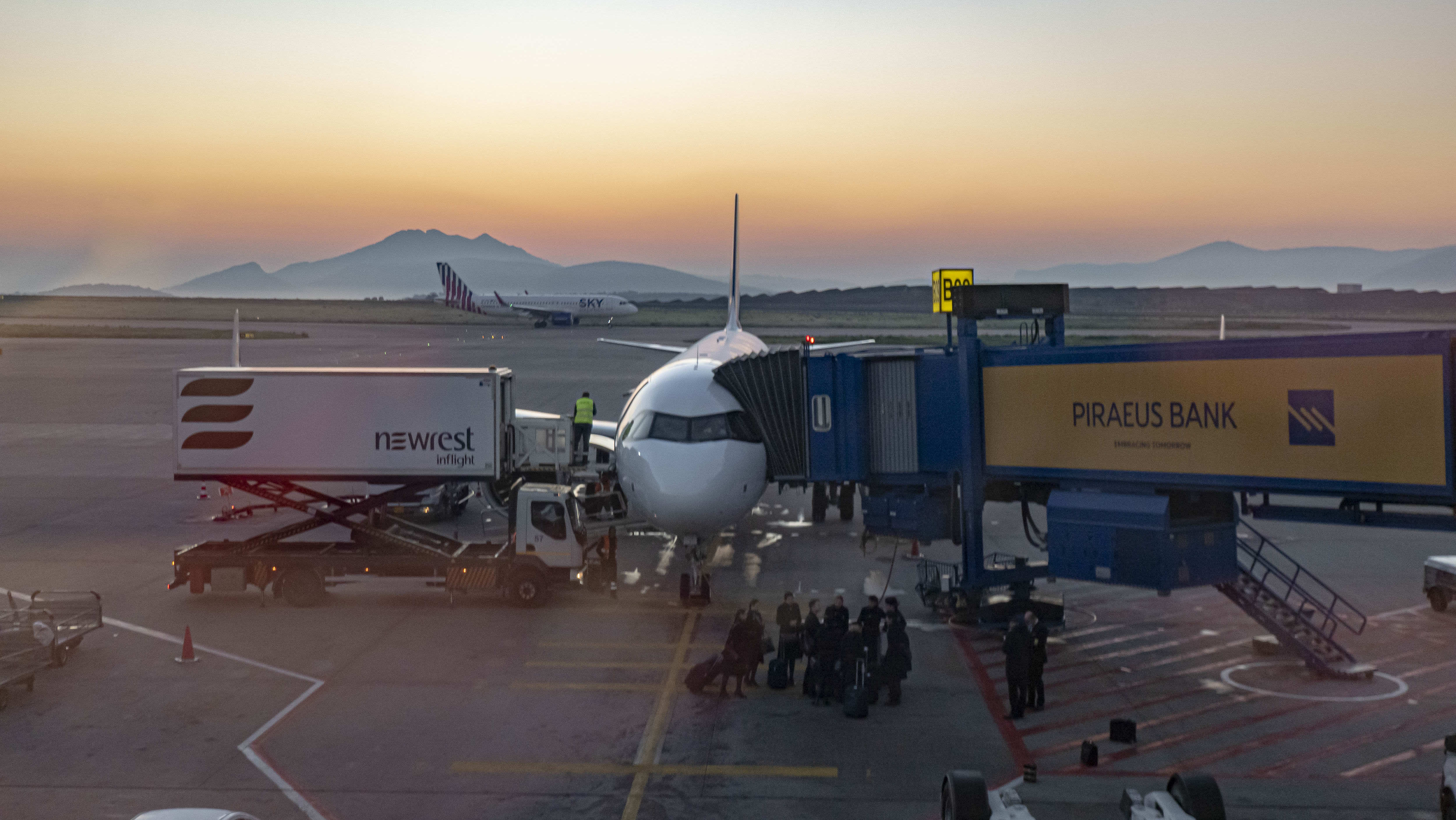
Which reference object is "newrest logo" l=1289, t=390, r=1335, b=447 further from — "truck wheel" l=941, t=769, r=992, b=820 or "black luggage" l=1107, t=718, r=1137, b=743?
"truck wheel" l=941, t=769, r=992, b=820

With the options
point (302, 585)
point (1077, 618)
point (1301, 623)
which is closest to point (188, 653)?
point (302, 585)

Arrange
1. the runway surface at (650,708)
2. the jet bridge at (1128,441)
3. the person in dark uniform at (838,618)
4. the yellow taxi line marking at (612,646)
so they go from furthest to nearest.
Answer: the yellow taxi line marking at (612,646) → the person in dark uniform at (838,618) → the jet bridge at (1128,441) → the runway surface at (650,708)

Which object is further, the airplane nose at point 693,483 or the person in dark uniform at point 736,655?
the airplane nose at point 693,483

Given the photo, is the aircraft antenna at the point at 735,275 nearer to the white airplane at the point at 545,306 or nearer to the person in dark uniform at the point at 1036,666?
the person in dark uniform at the point at 1036,666

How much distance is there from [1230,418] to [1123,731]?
578 centimetres

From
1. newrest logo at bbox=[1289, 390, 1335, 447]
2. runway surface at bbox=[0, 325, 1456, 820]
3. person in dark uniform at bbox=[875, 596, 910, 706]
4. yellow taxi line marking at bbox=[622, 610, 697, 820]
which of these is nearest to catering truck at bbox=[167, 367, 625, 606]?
runway surface at bbox=[0, 325, 1456, 820]

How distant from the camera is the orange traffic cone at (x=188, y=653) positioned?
795 inches

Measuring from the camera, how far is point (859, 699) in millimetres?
17531

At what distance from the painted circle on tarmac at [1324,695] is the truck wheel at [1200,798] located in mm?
9314

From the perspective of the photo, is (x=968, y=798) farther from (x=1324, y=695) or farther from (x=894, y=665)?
(x=1324, y=695)

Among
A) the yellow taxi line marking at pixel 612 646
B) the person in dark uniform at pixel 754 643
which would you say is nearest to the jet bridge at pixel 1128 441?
the yellow taxi line marking at pixel 612 646

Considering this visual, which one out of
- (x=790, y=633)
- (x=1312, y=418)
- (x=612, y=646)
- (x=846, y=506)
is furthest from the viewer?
(x=846, y=506)

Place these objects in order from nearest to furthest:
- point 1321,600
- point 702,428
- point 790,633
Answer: point 790,633
point 702,428
point 1321,600

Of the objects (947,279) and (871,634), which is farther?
(947,279)
